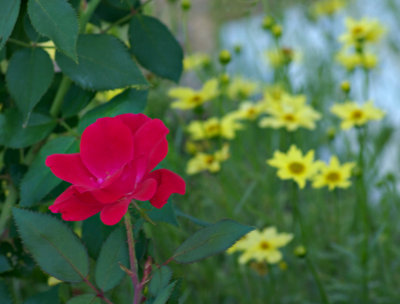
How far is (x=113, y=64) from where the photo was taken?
507 millimetres

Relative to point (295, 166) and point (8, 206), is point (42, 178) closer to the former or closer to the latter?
point (8, 206)

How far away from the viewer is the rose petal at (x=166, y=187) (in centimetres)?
39

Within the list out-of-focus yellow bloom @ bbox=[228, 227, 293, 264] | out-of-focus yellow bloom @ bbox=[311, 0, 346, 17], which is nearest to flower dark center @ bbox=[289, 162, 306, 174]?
out-of-focus yellow bloom @ bbox=[228, 227, 293, 264]

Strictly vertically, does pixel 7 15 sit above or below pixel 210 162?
above

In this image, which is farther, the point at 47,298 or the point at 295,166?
the point at 295,166

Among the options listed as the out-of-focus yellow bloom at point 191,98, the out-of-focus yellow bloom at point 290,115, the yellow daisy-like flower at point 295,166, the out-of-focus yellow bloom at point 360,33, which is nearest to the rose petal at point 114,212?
the yellow daisy-like flower at point 295,166

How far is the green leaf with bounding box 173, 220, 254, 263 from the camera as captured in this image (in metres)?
0.40

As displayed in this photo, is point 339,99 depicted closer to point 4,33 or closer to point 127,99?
point 127,99

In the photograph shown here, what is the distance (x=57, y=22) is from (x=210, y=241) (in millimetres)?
205

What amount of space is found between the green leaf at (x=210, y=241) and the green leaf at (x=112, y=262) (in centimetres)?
4

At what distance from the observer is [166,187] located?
39cm

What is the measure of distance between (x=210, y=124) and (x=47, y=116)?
607 mm

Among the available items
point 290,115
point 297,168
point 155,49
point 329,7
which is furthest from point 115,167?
point 329,7

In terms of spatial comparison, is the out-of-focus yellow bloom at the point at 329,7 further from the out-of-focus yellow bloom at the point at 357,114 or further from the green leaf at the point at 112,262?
the green leaf at the point at 112,262
